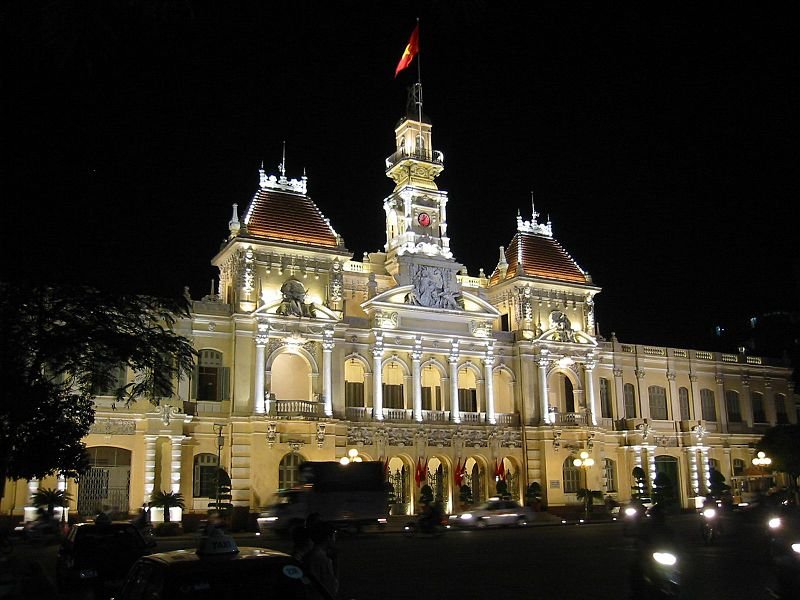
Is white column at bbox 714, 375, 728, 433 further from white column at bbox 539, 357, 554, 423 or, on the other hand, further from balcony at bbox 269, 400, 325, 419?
balcony at bbox 269, 400, 325, 419

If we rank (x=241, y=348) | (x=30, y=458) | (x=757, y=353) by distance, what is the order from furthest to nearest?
(x=757, y=353)
(x=241, y=348)
(x=30, y=458)

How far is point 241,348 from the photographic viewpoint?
41719mm

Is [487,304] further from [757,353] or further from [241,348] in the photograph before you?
[757,353]

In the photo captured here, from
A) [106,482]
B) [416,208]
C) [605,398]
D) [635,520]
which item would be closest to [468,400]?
[605,398]

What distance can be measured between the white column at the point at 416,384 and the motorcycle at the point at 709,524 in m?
21.1

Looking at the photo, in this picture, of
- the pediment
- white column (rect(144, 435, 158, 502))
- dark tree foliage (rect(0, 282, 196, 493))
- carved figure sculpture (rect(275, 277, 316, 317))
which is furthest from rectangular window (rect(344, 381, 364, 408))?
dark tree foliage (rect(0, 282, 196, 493))

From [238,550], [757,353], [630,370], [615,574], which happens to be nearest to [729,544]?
[615,574]

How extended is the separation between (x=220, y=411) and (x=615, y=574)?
1068 inches

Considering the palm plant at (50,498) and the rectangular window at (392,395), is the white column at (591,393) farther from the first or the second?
the palm plant at (50,498)

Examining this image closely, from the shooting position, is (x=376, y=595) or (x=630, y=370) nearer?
(x=376, y=595)

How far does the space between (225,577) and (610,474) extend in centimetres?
4909

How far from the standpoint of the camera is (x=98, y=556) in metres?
15.4

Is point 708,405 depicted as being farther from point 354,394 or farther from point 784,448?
point 354,394

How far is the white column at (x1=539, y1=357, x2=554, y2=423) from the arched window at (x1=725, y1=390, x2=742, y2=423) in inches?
624
